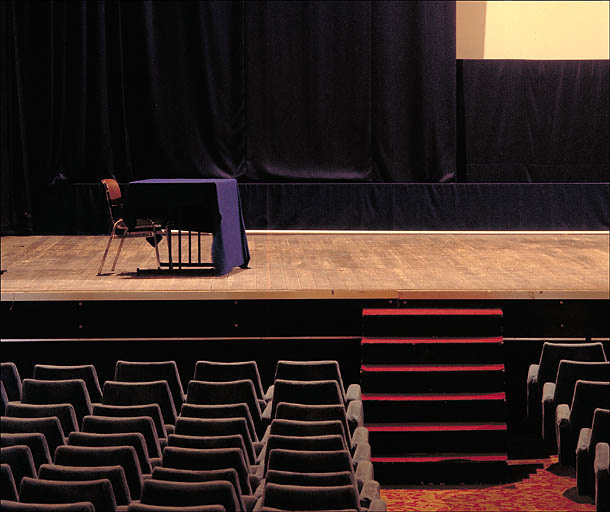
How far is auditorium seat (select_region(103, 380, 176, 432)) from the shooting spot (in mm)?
4309

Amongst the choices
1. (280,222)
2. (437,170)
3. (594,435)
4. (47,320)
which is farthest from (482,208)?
(594,435)

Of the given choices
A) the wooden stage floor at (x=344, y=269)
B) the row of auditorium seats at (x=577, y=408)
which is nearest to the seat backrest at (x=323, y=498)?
the row of auditorium seats at (x=577, y=408)

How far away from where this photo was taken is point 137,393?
4336 millimetres

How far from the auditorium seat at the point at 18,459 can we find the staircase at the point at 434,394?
2.87m

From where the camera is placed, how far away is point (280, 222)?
1014cm

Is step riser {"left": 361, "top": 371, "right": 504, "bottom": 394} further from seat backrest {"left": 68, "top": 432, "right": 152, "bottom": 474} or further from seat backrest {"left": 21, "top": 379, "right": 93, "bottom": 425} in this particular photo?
seat backrest {"left": 68, "top": 432, "right": 152, "bottom": 474}

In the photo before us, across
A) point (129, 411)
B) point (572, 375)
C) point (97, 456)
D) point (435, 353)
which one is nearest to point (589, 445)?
point (572, 375)

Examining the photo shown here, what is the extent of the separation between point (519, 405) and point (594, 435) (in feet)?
7.27

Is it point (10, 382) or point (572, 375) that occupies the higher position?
point (10, 382)

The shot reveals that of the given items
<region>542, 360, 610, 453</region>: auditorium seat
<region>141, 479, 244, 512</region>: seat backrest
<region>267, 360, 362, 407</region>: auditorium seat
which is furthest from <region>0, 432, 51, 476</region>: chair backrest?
<region>542, 360, 610, 453</region>: auditorium seat

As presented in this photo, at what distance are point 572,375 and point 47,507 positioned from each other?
10.1ft

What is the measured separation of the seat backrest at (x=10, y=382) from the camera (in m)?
4.66

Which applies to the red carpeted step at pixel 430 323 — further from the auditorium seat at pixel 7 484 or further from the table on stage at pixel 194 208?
the auditorium seat at pixel 7 484

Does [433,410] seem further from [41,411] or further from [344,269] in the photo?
[41,411]
